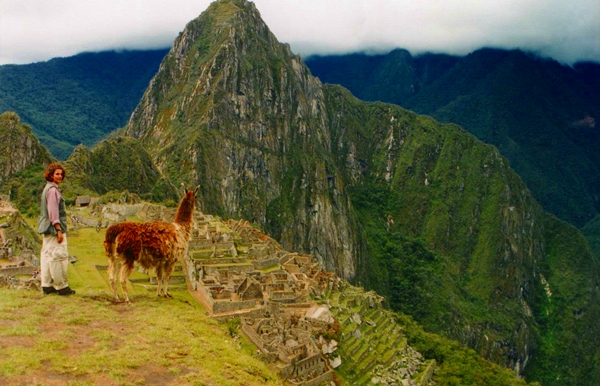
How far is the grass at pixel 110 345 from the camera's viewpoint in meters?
10.4

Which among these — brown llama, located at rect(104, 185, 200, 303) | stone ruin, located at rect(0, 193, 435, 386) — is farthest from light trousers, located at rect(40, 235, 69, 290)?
stone ruin, located at rect(0, 193, 435, 386)

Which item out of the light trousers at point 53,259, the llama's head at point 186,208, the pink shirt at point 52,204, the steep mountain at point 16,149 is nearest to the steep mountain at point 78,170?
the steep mountain at point 16,149

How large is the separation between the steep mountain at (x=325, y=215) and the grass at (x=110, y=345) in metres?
111

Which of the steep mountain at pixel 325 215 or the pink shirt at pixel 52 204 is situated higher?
the pink shirt at pixel 52 204

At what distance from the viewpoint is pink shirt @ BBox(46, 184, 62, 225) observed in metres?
14.0

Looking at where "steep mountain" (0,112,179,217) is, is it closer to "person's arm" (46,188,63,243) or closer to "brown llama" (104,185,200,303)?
"brown llama" (104,185,200,303)

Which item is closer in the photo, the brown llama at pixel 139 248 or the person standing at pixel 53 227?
the person standing at pixel 53 227

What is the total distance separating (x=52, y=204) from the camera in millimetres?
14125

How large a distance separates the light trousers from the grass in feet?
1.82

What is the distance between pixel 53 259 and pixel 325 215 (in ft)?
494

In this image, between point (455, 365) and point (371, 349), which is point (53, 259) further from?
point (455, 365)

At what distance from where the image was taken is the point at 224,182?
141000 mm

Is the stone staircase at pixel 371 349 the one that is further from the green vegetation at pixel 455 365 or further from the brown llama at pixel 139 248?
the brown llama at pixel 139 248

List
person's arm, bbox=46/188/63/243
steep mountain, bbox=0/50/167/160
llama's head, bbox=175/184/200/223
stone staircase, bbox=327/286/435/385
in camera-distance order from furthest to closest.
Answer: steep mountain, bbox=0/50/167/160
stone staircase, bbox=327/286/435/385
llama's head, bbox=175/184/200/223
person's arm, bbox=46/188/63/243
